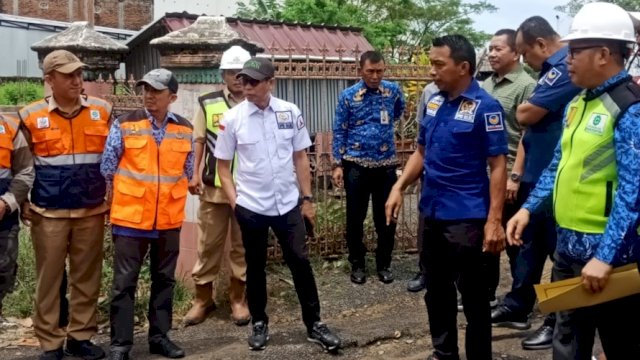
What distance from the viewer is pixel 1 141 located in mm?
4684

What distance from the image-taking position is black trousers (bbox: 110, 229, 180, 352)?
16.5 ft

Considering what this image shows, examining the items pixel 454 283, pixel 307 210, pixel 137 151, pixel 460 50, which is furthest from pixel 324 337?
pixel 460 50

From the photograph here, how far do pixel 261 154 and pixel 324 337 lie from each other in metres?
1.28

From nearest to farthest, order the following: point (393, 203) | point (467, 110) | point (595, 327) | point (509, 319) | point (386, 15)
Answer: point (595, 327), point (467, 110), point (393, 203), point (509, 319), point (386, 15)

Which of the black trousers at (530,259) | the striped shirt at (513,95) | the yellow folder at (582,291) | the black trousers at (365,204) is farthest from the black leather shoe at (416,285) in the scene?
the yellow folder at (582,291)

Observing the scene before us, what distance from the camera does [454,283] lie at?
15.4 ft

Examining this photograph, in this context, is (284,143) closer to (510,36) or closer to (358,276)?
(510,36)

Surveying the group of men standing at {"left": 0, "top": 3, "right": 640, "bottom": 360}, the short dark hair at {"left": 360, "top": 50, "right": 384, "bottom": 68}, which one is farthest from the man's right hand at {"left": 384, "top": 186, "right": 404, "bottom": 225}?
the short dark hair at {"left": 360, "top": 50, "right": 384, "bottom": 68}

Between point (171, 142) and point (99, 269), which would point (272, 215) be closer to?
point (171, 142)

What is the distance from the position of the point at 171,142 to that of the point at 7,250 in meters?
1.20

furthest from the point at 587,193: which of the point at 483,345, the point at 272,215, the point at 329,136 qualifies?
the point at 329,136

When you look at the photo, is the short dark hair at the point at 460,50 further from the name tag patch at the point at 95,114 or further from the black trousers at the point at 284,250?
the name tag patch at the point at 95,114

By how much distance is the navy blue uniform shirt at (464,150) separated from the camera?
436 cm

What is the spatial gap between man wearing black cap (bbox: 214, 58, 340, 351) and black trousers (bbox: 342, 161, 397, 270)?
5.12ft
